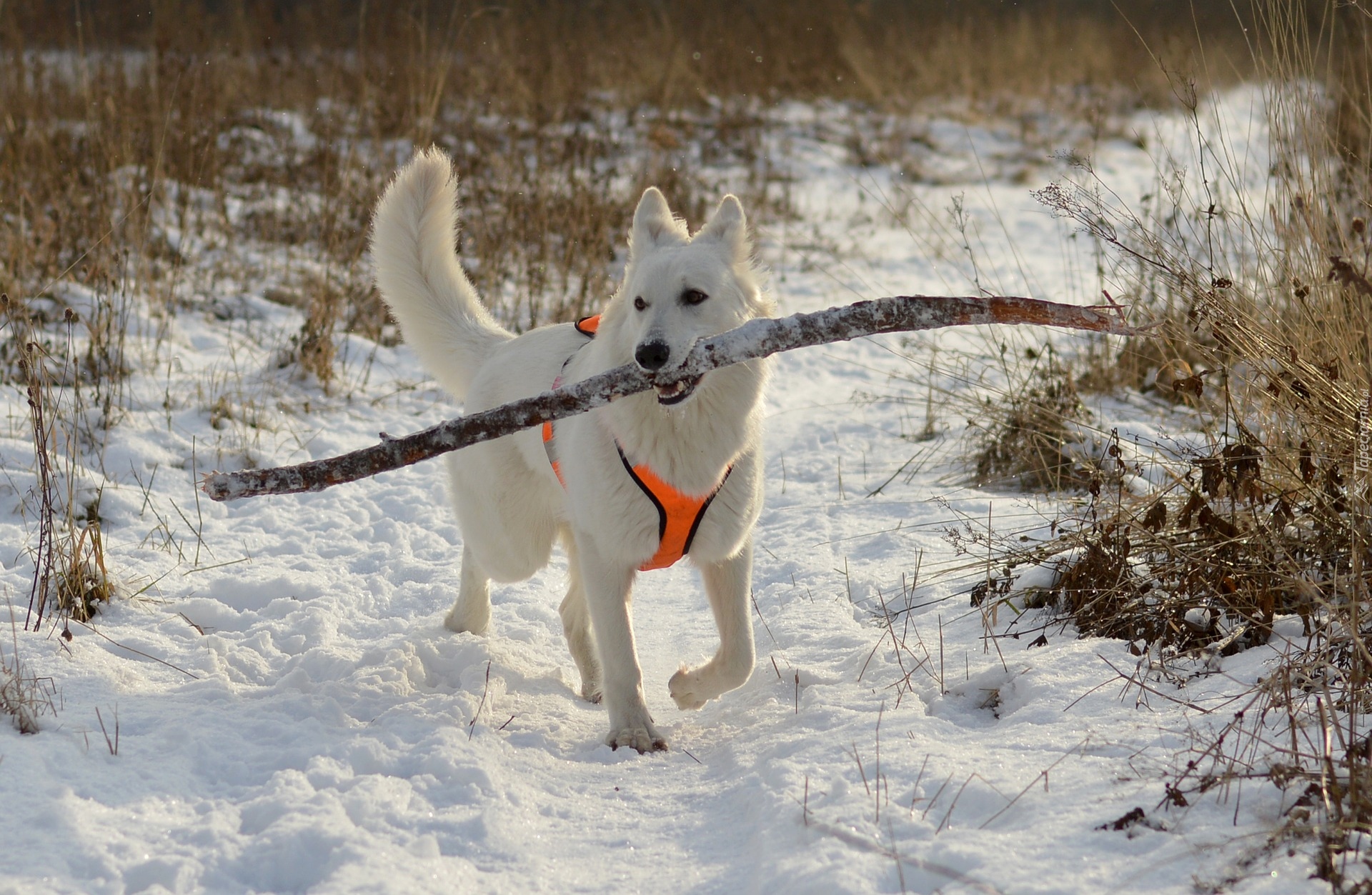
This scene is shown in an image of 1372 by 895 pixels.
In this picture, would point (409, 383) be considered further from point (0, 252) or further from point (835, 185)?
point (835, 185)

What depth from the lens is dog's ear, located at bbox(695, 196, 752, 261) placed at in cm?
351

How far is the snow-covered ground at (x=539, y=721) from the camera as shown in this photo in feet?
7.04

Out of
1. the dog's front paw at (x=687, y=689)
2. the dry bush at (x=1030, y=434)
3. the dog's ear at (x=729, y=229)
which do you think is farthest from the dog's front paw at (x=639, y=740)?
the dry bush at (x=1030, y=434)

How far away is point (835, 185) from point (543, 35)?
4.44m

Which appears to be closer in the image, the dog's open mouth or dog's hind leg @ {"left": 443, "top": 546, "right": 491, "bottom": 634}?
the dog's open mouth

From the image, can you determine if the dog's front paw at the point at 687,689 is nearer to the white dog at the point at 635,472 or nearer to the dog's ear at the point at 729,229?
the white dog at the point at 635,472

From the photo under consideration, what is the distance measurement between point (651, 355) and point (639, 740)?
3.68 ft

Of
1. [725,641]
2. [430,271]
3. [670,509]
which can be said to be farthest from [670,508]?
[430,271]

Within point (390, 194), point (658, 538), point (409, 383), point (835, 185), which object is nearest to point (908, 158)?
point (835, 185)

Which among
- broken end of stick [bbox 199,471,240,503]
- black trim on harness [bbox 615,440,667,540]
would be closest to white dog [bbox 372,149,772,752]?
black trim on harness [bbox 615,440,667,540]

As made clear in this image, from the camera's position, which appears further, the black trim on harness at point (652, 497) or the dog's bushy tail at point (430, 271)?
the dog's bushy tail at point (430, 271)

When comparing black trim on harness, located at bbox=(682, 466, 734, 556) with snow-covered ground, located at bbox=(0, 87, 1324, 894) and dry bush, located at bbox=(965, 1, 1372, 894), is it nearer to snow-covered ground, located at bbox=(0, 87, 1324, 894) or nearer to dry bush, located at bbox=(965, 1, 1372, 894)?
snow-covered ground, located at bbox=(0, 87, 1324, 894)

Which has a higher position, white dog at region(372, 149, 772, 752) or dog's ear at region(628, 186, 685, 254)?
dog's ear at region(628, 186, 685, 254)

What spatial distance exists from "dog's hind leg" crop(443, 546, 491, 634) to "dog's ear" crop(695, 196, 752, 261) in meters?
1.42
